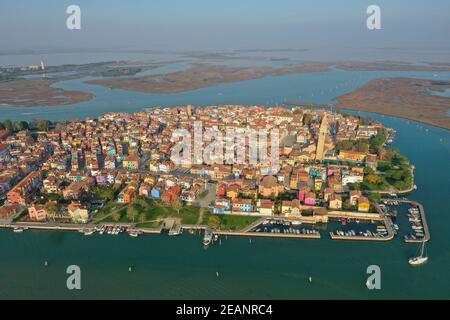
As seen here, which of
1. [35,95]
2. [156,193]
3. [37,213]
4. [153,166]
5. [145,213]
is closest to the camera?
[37,213]

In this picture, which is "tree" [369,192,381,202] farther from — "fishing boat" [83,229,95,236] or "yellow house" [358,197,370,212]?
"fishing boat" [83,229,95,236]

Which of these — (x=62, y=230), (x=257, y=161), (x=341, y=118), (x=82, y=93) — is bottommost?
(x=62, y=230)

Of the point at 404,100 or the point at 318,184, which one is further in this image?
the point at 404,100

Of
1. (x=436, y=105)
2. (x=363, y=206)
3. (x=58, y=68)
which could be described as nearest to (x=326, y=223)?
(x=363, y=206)

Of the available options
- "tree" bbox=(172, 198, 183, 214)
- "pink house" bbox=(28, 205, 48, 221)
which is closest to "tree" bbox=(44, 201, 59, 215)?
"pink house" bbox=(28, 205, 48, 221)

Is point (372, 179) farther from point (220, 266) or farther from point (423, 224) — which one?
point (220, 266)

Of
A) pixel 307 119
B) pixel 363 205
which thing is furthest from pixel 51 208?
pixel 307 119

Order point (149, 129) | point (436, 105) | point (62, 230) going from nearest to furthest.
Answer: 1. point (62, 230)
2. point (149, 129)
3. point (436, 105)

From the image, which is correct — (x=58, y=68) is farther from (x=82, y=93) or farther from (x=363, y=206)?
(x=363, y=206)
